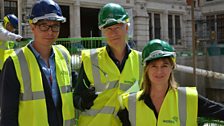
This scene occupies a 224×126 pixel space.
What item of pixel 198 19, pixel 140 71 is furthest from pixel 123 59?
pixel 198 19

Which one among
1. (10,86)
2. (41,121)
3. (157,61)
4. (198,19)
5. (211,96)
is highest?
(198,19)

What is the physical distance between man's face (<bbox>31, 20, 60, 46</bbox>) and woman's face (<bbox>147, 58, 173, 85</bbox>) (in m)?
0.83

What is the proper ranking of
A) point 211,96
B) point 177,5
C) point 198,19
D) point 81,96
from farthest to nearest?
point 198,19, point 177,5, point 211,96, point 81,96

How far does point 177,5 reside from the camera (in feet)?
103

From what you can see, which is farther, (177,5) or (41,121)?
(177,5)

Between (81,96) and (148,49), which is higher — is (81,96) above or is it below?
below

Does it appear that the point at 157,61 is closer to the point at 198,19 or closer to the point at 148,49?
the point at 148,49

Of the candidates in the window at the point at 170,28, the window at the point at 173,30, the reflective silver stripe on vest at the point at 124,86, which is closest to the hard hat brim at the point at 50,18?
the reflective silver stripe on vest at the point at 124,86

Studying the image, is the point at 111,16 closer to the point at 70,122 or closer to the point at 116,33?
the point at 116,33

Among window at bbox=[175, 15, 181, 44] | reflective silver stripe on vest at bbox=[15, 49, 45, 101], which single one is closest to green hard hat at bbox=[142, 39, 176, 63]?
reflective silver stripe on vest at bbox=[15, 49, 45, 101]

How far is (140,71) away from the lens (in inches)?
131

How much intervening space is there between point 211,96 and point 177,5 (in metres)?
12.6

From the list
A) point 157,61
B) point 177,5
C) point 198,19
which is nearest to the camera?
point 157,61

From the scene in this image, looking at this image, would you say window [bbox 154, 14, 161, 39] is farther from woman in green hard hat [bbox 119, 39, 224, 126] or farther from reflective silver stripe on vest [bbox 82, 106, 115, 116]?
woman in green hard hat [bbox 119, 39, 224, 126]
